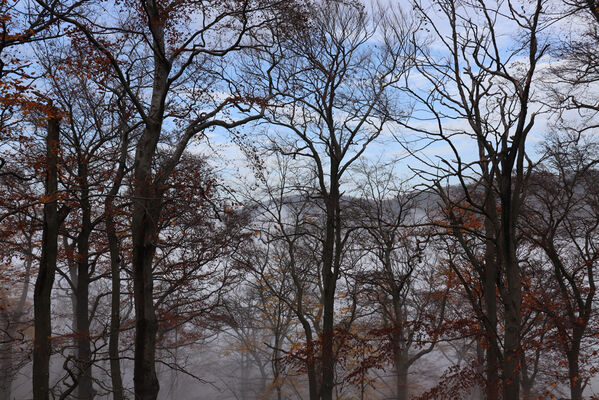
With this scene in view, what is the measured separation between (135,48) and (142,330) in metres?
7.67

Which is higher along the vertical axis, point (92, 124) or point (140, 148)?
point (92, 124)

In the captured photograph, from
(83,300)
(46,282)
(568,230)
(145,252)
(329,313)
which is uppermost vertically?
(568,230)

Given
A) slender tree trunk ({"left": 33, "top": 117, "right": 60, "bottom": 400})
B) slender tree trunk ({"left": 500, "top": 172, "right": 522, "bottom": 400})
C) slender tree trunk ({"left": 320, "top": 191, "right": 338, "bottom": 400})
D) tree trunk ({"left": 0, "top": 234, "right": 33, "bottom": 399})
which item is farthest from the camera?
tree trunk ({"left": 0, "top": 234, "right": 33, "bottom": 399})

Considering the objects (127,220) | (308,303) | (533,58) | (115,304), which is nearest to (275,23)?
(533,58)

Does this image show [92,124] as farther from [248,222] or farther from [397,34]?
[397,34]

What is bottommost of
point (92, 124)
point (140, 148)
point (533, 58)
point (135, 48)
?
point (140, 148)

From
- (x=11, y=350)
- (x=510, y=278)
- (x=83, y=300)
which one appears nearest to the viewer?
(x=510, y=278)

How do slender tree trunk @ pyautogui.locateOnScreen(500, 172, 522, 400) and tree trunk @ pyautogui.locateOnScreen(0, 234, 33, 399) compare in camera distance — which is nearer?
slender tree trunk @ pyautogui.locateOnScreen(500, 172, 522, 400)

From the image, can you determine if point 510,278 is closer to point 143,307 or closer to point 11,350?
point 143,307

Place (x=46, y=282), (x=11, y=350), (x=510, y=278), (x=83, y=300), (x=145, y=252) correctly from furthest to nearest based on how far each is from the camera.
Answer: (x=11, y=350)
(x=83, y=300)
(x=46, y=282)
(x=510, y=278)
(x=145, y=252)

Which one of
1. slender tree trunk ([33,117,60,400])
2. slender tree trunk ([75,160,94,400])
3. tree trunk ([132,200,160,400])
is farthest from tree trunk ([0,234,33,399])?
tree trunk ([132,200,160,400])

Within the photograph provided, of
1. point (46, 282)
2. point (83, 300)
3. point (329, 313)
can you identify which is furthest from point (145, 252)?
point (83, 300)

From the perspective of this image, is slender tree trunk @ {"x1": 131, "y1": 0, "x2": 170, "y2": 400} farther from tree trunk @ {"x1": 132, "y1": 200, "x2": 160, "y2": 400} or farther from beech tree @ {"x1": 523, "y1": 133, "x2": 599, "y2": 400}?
beech tree @ {"x1": 523, "y1": 133, "x2": 599, "y2": 400}

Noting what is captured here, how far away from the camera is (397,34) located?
11.1 m
